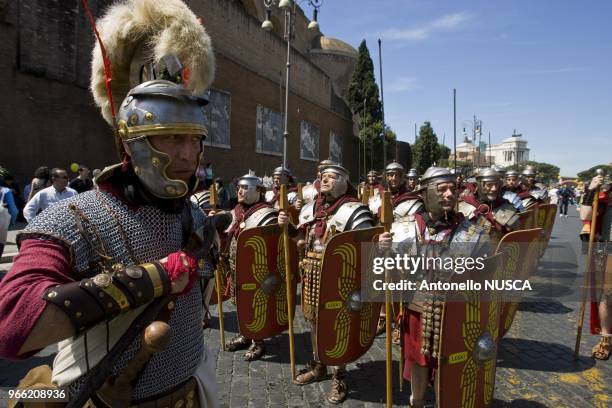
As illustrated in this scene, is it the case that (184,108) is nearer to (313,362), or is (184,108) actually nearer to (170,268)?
(170,268)

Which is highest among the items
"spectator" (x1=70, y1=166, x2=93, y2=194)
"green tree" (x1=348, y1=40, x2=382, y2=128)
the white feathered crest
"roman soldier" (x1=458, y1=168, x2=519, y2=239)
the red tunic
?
"green tree" (x1=348, y1=40, x2=382, y2=128)

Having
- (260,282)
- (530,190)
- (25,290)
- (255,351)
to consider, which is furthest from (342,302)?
(530,190)

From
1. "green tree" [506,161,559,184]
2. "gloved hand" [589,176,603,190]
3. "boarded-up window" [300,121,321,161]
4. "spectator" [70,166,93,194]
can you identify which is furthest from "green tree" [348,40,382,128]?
"gloved hand" [589,176,603,190]

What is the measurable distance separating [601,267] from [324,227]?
300cm

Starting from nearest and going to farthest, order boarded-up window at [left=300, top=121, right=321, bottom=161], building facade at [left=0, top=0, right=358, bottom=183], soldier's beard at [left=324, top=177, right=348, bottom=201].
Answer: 1. soldier's beard at [left=324, top=177, right=348, bottom=201]
2. building facade at [left=0, top=0, right=358, bottom=183]
3. boarded-up window at [left=300, top=121, right=321, bottom=161]

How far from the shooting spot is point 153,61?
1.67 metres

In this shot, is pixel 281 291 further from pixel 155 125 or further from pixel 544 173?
pixel 544 173

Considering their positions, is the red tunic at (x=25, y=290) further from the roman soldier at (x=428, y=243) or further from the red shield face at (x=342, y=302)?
the red shield face at (x=342, y=302)

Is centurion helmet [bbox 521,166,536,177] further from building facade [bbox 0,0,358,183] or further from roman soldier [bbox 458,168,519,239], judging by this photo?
building facade [bbox 0,0,358,183]

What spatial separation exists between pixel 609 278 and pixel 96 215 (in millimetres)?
4857

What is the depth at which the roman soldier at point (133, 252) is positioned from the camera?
1071 millimetres

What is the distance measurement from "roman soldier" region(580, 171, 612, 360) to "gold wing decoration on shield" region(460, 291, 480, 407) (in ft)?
8.20

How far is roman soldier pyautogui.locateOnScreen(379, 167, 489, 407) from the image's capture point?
9.41ft

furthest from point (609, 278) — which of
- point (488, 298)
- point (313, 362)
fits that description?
point (313, 362)
